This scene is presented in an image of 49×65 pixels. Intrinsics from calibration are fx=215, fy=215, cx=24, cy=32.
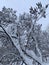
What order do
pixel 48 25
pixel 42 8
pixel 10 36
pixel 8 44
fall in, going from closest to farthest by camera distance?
pixel 10 36, pixel 42 8, pixel 8 44, pixel 48 25

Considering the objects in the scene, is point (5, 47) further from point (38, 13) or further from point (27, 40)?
point (38, 13)

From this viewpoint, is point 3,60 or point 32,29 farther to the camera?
point 3,60

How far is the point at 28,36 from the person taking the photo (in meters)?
4.91

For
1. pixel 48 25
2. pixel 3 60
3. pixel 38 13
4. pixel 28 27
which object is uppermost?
pixel 38 13

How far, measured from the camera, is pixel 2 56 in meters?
5.26

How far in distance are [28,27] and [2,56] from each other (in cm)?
95

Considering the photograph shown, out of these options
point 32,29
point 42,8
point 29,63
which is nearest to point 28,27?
point 32,29

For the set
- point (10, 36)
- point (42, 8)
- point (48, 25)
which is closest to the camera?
point (10, 36)

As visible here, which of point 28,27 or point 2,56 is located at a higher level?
point 28,27

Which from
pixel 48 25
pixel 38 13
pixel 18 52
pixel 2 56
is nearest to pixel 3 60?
pixel 2 56

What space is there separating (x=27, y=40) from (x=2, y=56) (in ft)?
2.65

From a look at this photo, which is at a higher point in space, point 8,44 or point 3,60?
point 8,44

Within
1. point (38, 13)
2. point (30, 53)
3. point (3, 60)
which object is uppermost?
point (38, 13)

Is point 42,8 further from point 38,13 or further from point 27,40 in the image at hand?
point 27,40
